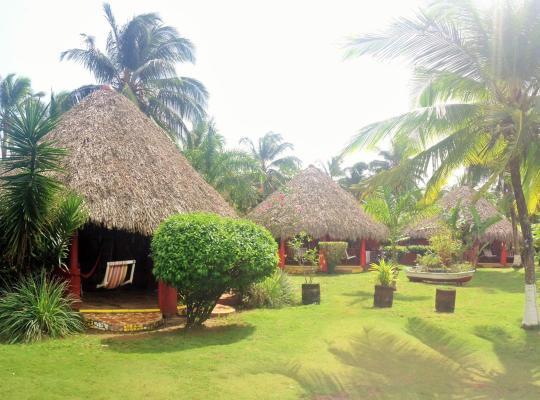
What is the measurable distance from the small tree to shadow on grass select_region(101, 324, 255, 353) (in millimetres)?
327

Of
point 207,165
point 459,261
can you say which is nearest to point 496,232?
point 459,261

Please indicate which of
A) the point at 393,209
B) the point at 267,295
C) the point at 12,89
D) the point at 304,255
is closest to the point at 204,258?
the point at 267,295

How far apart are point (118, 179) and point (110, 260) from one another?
3.71 meters

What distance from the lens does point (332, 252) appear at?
63.9ft

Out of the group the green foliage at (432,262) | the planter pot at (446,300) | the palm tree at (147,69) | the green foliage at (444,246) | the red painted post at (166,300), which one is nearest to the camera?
the red painted post at (166,300)

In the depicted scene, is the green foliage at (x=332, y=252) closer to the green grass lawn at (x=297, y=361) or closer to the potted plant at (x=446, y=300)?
the potted plant at (x=446, y=300)

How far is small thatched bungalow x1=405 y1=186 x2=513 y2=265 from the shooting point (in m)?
23.1

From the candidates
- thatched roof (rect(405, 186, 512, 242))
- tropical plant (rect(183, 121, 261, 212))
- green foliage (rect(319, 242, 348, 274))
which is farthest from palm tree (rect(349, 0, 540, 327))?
thatched roof (rect(405, 186, 512, 242))

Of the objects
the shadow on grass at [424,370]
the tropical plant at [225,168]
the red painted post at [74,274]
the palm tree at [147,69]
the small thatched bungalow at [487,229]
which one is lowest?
the shadow on grass at [424,370]

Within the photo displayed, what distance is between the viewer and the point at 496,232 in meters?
23.2

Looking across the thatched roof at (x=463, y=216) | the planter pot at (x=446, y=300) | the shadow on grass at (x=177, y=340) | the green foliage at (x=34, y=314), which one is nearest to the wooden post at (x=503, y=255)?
the thatched roof at (x=463, y=216)

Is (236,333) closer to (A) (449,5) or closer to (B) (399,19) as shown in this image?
(B) (399,19)

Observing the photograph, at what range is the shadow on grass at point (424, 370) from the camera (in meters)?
5.59

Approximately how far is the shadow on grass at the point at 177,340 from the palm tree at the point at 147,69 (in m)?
16.1
